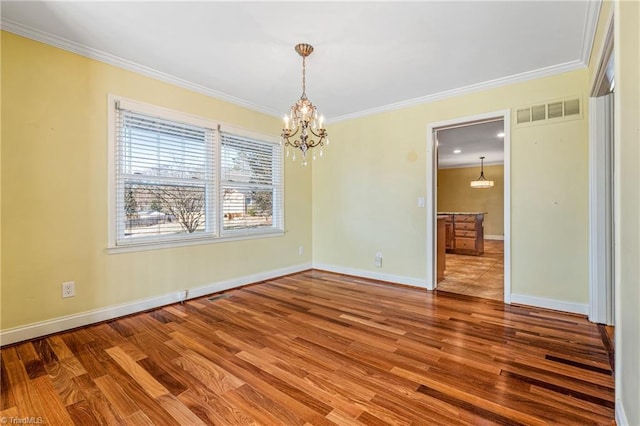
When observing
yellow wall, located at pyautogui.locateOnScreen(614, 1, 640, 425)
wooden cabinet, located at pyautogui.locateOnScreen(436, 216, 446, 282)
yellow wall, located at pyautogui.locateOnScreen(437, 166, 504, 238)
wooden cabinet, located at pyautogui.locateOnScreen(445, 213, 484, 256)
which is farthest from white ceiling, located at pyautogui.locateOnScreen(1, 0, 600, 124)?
yellow wall, located at pyautogui.locateOnScreen(437, 166, 504, 238)

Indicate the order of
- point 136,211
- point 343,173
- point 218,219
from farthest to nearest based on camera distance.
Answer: point 343,173 → point 218,219 → point 136,211

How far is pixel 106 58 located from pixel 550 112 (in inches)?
171

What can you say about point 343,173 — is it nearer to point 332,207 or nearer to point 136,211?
point 332,207

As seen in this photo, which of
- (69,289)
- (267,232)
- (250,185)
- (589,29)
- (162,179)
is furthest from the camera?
(267,232)

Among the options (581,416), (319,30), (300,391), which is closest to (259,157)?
(319,30)

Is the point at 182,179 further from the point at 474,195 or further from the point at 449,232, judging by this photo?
the point at 474,195

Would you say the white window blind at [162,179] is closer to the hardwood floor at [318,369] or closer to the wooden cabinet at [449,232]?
the hardwood floor at [318,369]

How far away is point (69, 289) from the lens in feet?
8.29

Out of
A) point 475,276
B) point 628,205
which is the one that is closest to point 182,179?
point 628,205

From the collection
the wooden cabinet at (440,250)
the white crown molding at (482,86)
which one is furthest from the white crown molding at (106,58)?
the wooden cabinet at (440,250)

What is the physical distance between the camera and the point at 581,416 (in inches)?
57.2

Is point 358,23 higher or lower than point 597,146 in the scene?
higher

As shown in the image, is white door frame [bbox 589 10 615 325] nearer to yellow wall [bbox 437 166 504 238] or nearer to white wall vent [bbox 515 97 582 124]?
white wall vent [bbox 515 97 582 124]

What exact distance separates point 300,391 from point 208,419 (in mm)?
501
